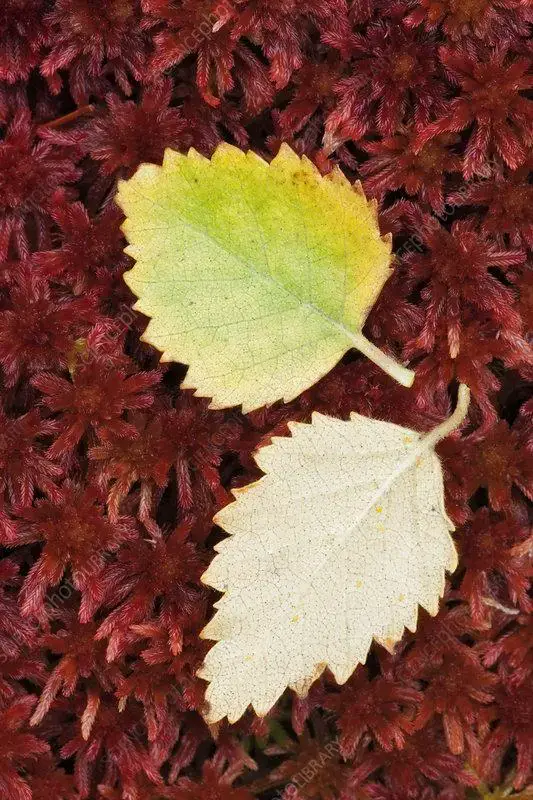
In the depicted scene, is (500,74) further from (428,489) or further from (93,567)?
(93,567)

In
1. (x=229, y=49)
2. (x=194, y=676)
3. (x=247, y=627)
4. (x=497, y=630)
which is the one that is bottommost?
(x=497, y=630)

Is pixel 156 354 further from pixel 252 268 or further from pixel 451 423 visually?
pixel 451 423

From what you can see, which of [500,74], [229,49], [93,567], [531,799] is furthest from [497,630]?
[229,49]

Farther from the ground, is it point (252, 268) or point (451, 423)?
point (252, 268)

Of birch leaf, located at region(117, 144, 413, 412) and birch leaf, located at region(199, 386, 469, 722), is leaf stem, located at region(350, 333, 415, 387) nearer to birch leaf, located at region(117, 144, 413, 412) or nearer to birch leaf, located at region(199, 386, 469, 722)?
birch leaf, located at region(117, 144, 413, 412)

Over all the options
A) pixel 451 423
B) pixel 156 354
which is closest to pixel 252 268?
pixel 156 354

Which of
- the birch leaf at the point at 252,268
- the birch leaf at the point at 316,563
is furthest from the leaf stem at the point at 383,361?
the birch leaf at the point at 316,563

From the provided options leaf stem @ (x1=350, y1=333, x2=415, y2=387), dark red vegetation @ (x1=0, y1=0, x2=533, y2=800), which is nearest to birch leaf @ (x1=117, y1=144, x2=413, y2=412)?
leaf stem @ (x1=350, y1=333, x2=415, y2=387)
